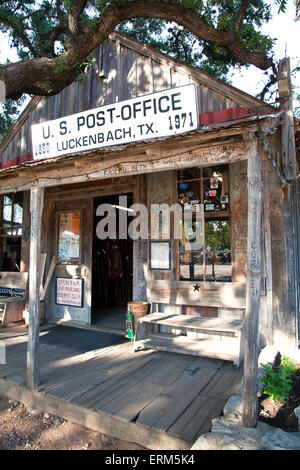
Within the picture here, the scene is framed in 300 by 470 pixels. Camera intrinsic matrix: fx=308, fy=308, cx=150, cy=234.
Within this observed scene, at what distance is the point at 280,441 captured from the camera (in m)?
2.37

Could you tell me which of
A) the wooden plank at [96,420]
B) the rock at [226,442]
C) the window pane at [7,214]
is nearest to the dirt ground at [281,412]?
the rock at [226,442]

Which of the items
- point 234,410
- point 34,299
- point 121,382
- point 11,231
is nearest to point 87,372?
point 121,382

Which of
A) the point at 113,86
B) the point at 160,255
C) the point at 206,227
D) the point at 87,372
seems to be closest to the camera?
the point at 87,372

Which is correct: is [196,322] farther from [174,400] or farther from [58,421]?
[58,421]

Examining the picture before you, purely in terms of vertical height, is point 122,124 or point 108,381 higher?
point 122,124

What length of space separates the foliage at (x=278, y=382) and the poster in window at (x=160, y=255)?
2.51 m

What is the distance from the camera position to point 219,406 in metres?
3.29

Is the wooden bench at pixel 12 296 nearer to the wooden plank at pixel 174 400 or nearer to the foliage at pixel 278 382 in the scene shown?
the wooden plank at pixel 174 400

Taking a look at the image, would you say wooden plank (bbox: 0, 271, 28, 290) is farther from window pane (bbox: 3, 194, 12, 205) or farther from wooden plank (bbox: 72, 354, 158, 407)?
wooden plank (bbox: 72, 354, 158, 407)

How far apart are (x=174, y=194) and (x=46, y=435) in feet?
13.7

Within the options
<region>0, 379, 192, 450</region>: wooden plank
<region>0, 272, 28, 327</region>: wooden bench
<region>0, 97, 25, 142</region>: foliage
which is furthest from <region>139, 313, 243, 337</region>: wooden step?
<region>0, 97, 25, 142</region>: foliage

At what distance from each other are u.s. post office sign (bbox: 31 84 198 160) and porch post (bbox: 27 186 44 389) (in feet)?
2.51
